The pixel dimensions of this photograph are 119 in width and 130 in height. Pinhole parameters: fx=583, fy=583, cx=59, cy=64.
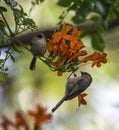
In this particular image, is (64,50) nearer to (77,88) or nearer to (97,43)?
(77,88)

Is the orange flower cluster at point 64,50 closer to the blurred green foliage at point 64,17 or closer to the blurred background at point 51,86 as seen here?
the blurred green foliage at point 64,17

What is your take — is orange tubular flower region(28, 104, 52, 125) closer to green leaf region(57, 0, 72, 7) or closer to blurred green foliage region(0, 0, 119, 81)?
blurred green foliage region(0, 0, 119, 81)

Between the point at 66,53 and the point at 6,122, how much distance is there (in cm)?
44

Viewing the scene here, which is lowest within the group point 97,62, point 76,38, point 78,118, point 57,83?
point 78,118

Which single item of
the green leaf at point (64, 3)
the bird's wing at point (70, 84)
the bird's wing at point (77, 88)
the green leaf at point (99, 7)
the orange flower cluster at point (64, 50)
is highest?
the orange flower cluster at point (64, 50)

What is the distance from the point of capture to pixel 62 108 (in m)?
8.48

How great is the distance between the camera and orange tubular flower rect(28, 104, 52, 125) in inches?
95.5

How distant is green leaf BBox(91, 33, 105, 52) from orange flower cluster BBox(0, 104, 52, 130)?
1.22 meters

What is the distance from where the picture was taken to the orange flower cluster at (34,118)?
7.96 ft

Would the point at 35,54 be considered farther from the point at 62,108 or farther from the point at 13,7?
the point at 62,108

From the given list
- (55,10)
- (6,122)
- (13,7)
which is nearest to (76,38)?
(13,7)

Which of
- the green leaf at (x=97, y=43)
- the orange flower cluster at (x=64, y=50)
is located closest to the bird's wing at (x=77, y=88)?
the orange flower cluster at (x=64, y=50)

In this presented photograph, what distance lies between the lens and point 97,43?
379 cm

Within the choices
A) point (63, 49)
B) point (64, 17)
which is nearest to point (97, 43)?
point (64, 17)
